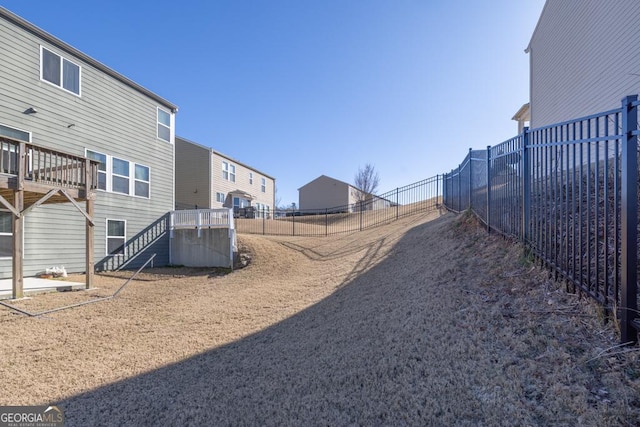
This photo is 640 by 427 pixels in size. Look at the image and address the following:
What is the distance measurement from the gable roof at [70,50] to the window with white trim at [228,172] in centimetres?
872

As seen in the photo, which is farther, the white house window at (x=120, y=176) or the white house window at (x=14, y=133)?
the white house window at (x=120, y=176)

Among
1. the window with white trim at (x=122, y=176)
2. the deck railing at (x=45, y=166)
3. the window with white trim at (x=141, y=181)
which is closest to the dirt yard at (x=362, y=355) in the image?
the deck railing at (x=45, y=166)

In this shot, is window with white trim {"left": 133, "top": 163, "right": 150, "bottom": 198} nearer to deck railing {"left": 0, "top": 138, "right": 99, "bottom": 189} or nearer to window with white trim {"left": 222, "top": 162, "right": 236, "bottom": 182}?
deck railing {"left": 0, "top": 138, "right": 99, "bottom": 189}

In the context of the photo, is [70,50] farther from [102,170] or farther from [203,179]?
[203,179]

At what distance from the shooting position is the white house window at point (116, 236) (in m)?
11.2

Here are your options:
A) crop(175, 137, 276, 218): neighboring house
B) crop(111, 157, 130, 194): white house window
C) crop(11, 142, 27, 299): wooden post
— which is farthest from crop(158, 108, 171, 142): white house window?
crop(11, 142, 27, 299): wooden post

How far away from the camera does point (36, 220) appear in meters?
8.98

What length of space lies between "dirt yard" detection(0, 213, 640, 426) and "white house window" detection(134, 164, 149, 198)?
659 cm

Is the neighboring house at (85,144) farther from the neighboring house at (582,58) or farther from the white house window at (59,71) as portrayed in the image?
the neighboring house at (582,58)

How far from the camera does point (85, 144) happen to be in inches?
410

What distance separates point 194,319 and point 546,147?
5.74m

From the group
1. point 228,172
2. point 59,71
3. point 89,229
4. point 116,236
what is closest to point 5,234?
point 89,229

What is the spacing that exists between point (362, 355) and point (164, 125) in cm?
1378

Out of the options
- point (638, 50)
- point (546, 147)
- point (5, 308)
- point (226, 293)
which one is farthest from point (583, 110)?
point (5, 308)
